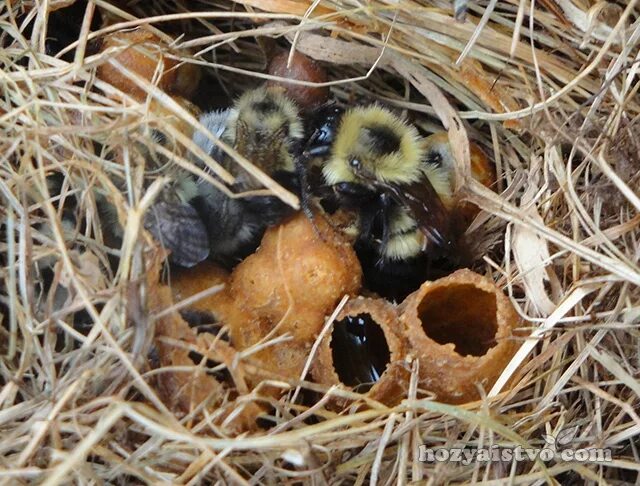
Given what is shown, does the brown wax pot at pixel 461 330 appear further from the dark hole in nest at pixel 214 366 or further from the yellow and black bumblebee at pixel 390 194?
the dark hole in nest at pixel 214 366

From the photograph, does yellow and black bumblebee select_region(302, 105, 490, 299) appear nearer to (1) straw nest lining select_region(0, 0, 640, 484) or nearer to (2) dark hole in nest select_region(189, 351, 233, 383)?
(1) straw nest lining select_region(0, 0, 640, 484)

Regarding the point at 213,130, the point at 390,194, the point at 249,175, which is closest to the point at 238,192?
the point at 249,175

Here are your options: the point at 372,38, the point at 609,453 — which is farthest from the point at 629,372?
the point at 372,38

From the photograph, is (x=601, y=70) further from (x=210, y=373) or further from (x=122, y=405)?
(x=122, y=405)

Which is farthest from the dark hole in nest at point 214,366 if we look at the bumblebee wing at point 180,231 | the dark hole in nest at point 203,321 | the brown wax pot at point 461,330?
the brown wax pot at point 461,330

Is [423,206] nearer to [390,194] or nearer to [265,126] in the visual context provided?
[390,194]

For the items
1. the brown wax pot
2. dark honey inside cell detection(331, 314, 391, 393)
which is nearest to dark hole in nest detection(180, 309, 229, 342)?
dark honey inside cell detection(331, 314, 391, 393)
